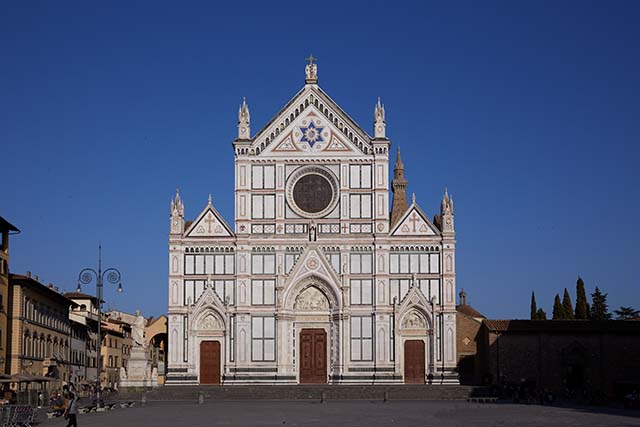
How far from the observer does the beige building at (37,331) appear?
177 ft

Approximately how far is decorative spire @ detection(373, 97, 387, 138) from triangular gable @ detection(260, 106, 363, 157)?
1706 millimetres

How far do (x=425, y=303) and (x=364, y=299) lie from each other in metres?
3.92

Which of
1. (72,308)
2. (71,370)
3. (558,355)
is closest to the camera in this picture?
(558,355)

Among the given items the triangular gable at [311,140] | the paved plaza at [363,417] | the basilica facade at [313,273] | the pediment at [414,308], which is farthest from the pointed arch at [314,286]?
the paved plaza at [363,417]

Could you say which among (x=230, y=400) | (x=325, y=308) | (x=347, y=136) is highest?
(x=347, y=136)

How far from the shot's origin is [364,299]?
200 ft

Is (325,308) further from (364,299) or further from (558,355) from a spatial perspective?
(558,355)

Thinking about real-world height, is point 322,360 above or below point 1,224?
below

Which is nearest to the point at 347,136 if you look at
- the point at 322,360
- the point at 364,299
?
the point at 364,299

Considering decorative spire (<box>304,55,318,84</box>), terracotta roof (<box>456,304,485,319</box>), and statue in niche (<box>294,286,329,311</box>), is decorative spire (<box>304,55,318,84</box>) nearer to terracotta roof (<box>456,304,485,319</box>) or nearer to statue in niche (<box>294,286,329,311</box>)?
statue in niche (<box>294,286,329,311</box>)

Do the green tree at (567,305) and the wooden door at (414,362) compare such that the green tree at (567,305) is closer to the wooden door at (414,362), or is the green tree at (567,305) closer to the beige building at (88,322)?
the wooden door at (414,362)

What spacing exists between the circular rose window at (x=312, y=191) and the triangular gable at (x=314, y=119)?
7.16 feet

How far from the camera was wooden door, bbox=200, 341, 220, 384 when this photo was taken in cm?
6041

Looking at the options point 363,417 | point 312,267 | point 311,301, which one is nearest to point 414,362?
point 311,301
